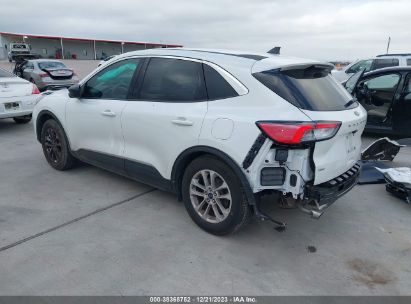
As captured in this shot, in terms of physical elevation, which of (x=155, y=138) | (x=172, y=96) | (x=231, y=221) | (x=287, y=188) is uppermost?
A: (x=172, y=96)

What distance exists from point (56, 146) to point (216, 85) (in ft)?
9.75

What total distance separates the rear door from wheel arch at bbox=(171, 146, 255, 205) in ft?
0.21

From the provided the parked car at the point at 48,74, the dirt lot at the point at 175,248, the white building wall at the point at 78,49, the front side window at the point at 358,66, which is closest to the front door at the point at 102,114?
the dirt lot at the point at 175,248

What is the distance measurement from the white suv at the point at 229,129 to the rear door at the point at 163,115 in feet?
0.04

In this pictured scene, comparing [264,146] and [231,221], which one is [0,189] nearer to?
[231,221]

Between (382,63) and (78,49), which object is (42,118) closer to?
(382,63)

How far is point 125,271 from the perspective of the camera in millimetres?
2832

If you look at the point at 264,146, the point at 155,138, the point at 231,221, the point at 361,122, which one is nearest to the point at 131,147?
the point at 155,138

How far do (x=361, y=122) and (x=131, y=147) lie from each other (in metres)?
2.43

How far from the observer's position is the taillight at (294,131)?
2725mm

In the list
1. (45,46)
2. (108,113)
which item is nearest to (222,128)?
(108,113)

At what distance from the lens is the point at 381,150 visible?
217 inches

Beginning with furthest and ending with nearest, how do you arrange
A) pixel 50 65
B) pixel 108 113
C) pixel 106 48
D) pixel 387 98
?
pixel 106 48, pixel 50 65, pixel 387 98, pixel 108 113

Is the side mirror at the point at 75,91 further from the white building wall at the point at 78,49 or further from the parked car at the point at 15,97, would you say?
the white building wall at the point at 78,49
